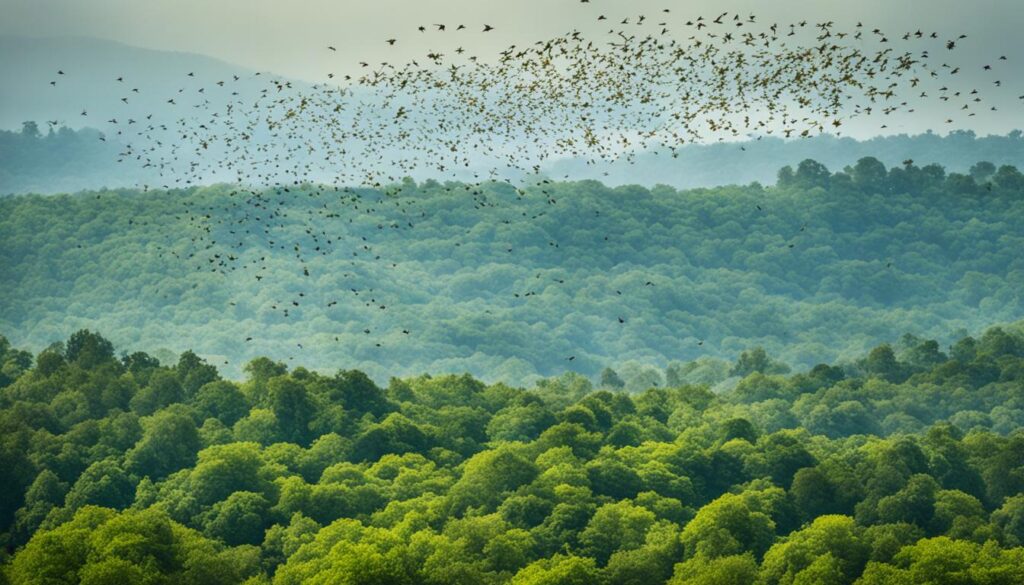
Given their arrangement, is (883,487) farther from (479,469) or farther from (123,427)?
(123,427)

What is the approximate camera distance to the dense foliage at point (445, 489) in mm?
116875

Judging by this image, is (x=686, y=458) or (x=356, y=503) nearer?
(x=356, y=503)

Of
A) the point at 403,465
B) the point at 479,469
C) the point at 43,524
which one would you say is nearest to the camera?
the point at 43,524

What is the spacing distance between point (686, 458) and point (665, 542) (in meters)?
28.7

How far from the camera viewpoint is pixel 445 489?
144 metres

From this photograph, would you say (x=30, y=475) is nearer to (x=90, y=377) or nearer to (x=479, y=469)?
(x=90, y=377)

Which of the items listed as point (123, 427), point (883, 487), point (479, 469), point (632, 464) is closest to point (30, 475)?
point (123, 427)

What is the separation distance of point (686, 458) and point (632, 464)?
650 cm

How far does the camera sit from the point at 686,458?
507 feet

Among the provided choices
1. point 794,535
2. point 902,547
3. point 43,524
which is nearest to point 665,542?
point 794,535

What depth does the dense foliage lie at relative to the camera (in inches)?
4601

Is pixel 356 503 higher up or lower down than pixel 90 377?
lower down

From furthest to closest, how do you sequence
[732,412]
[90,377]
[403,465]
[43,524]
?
1. [732,412]
2. [90,377]
3. [403,465]
4. [43,524]

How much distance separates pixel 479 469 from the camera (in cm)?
14138
